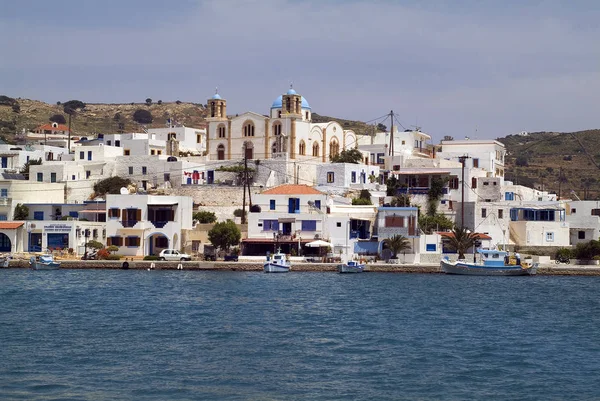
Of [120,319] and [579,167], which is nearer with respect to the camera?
[120,319]

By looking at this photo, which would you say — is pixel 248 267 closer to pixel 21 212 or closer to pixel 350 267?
pixel 350 267

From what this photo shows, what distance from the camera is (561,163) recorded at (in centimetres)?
15338

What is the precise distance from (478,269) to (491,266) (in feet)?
2.92

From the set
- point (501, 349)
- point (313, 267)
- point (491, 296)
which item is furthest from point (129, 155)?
point (501, 349)

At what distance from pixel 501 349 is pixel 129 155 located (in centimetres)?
5697

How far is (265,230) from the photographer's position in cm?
6650

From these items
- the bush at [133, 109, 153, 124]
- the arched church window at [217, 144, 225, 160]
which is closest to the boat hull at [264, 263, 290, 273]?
the arched church window at [217, 144, 225, 160]

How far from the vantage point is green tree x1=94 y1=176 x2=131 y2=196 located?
7728 cm

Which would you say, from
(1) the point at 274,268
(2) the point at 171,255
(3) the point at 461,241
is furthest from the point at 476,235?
(2) the point at 171,255

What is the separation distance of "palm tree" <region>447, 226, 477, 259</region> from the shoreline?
354 cm

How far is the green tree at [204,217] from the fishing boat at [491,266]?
59.1 feet

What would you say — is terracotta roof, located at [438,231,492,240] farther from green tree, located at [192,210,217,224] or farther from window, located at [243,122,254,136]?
window, located at [243,122,254,136]

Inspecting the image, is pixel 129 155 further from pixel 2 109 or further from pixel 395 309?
pixel 2 109

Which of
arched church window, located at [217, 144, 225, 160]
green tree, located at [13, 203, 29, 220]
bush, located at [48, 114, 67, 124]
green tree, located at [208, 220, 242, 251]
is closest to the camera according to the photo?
green tree, located at [208, 220, 242, 251]
